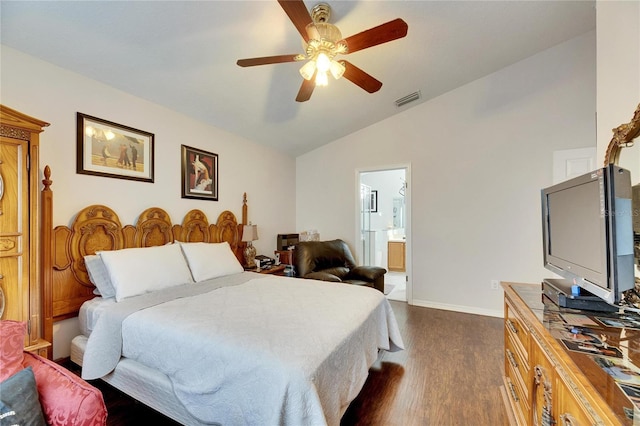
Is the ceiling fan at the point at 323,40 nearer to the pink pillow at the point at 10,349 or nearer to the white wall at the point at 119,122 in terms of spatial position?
the white wall at the point at 119,122

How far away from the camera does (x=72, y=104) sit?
222 cm

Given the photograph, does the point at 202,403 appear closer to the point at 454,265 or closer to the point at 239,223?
the point at 239,223

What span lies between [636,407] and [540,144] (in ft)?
12.0

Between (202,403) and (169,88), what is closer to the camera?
(202,403)

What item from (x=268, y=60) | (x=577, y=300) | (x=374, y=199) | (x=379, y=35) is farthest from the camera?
(x=374, y=199)

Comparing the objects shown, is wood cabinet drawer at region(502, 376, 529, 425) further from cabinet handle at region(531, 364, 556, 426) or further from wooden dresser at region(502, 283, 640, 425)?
cabinet handle at region(531, 364, 556, 426)

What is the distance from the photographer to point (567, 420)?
32.3 inches

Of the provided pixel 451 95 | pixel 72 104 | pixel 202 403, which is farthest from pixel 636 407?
pixel 451 95

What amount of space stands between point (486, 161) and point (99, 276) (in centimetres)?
449

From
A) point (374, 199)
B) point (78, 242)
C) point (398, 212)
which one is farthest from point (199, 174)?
point (398, 212)

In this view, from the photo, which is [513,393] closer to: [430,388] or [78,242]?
[430,388]

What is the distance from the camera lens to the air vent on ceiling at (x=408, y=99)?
143 inches

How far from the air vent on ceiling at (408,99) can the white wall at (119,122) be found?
2246 mm

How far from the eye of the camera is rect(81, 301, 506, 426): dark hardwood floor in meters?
1.72
